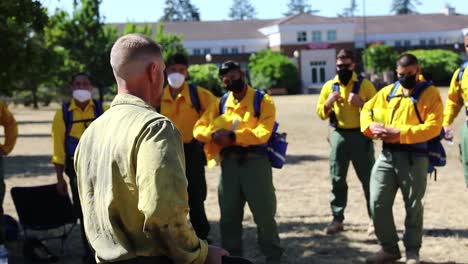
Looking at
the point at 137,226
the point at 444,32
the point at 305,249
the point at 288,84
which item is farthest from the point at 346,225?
the point at 444,32

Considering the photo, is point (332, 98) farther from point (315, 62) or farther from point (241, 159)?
point (315, 62)

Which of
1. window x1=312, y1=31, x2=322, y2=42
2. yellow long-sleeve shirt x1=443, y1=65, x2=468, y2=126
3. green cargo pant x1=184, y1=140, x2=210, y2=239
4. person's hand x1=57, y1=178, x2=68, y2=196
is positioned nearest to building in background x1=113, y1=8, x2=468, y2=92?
window x1=312, y1=31, x2=322, y2=42

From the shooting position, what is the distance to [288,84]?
67.0m

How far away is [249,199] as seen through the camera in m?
6.97

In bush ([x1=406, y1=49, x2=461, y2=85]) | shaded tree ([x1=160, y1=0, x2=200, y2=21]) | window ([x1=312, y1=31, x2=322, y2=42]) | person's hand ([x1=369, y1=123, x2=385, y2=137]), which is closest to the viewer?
person's hand ([x1=369, y1=123, x2=385, y2=137])

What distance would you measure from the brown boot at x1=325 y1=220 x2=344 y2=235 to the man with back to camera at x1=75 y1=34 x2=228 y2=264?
539 centimetres

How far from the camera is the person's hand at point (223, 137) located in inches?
268

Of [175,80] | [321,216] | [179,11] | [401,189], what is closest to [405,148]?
[401,189]

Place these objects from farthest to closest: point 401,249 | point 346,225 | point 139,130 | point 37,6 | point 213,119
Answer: point 346,225
point 37,6
point 401,249
point 213,119
point 139,130

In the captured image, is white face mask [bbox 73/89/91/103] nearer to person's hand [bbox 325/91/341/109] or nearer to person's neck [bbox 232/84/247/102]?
person's neck [bbox 232/84/247/102]

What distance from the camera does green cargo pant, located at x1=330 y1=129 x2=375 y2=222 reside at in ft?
27.5

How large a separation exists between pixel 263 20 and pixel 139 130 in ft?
292

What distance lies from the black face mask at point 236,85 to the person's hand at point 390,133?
56.3 inches

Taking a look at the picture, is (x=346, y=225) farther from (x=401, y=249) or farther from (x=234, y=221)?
(x=234, y=221)
